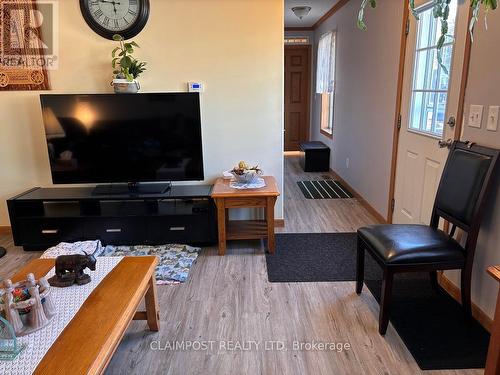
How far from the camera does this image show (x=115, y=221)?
9.93 ft

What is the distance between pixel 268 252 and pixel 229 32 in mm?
1859

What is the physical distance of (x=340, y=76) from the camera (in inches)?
205

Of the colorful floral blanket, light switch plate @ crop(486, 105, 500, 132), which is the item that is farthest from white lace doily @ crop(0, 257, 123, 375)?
light switch plate @ crop(486, 105, 500, 132)

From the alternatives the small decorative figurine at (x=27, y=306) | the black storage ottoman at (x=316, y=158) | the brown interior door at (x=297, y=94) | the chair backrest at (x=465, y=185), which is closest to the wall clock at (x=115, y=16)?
the small decorative figurine at (x=27, y=306)

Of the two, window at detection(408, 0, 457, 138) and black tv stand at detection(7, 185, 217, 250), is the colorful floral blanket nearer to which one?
black tv stand at detection(7, 185, 217, 250)

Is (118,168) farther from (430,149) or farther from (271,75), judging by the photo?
(430,149)

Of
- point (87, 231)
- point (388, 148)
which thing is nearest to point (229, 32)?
point (388, 148)

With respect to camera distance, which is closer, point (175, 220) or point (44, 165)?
point (175, 220)

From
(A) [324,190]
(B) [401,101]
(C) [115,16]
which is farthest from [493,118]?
(A) [324,190]

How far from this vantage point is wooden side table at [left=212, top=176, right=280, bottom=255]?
2.84 metres

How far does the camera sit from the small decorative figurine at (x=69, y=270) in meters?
1.69

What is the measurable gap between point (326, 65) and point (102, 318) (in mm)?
5538

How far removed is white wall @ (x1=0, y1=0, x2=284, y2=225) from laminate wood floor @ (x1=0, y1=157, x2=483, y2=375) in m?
0.98

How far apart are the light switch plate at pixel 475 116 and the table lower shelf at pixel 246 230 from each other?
1.65 metres
